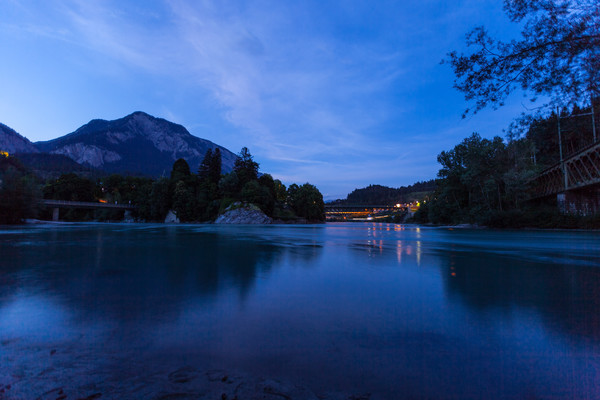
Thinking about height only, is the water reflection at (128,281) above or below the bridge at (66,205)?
below

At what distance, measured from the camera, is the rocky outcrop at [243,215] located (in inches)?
3546

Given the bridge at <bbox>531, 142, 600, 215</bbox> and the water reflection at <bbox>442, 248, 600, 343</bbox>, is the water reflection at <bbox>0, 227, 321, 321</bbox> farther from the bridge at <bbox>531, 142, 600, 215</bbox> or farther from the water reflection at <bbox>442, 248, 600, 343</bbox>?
the bridge at <bbox>531, 142, 600, 215</bbox>

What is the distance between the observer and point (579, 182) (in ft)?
121

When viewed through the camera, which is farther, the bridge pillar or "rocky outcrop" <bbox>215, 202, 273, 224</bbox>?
"rocky outcrop" <bbox>215, 202, 273, 224</bbox>

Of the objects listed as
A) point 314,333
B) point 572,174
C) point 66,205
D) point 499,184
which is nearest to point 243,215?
point 66,205

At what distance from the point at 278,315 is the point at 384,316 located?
1.68m

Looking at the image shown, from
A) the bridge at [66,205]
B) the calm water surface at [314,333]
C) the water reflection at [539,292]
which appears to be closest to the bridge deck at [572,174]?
the water reflection at [539,292]

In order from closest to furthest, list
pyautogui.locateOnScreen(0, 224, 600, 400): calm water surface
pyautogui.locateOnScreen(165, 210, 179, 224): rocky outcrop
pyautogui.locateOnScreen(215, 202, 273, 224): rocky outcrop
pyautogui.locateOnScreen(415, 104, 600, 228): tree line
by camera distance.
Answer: pyautogui.locateOnScreen(0, 224, 600, 400): calm water surface → pyautogui.locateOnScreen(415, 104, 600, 228): tree line → pyautogui.locateOnScreen(215, 202, 273, 224): rocky outcrop → pyautogui.locateOnScreen(165, 210, 179, 224): rocky outcrop

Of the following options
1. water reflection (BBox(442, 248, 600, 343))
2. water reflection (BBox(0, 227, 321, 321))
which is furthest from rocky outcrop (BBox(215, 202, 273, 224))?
water reflection (BBox(442, 248, 600, 343))

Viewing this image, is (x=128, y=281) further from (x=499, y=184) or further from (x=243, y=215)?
(x=243, y=215)

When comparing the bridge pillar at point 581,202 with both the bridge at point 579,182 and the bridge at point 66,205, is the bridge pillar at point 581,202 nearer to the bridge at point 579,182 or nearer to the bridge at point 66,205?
the bridge at point 579,182

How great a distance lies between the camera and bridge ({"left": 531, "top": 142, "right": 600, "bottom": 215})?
114ft

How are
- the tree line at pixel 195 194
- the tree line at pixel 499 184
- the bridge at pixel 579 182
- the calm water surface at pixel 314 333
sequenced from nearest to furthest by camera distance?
1. the calm water surface at pixel 314 333
2. the bridge at pixel 579 182
3. the tree line at pixel 499 184
4. the tree line at pixel 195 194

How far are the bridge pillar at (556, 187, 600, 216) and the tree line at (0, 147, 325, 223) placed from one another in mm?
75942
